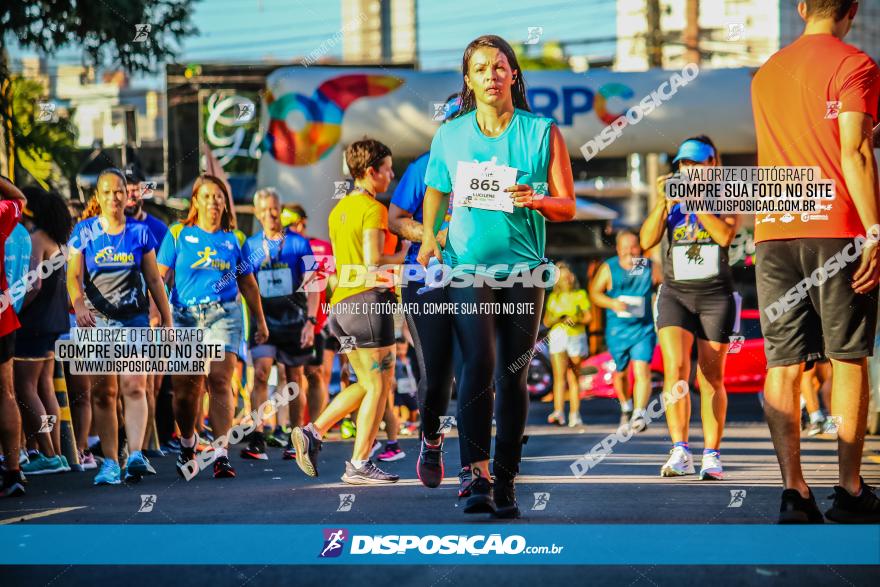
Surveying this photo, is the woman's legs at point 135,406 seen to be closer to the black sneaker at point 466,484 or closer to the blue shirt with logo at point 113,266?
the blue shirt with logo at point 113,266

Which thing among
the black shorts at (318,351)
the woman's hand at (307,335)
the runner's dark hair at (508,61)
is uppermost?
the runner's dark hair at (508,61)

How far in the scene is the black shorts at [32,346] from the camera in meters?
8.56

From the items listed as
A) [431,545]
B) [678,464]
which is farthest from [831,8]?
[678,464]

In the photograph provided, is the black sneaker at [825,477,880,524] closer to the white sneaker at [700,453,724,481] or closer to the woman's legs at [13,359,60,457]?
the white sneaker at [700,453,724,481]

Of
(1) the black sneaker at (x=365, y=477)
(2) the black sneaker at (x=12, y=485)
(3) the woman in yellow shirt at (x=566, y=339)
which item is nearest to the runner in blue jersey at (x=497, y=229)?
(1) the black sneaker at (x=365, y=477)

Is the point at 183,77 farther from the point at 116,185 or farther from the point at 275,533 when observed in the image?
the point at 275,533

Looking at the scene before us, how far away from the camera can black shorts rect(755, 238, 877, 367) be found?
207 inches

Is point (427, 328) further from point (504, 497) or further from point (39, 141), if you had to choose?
point (39, 141)

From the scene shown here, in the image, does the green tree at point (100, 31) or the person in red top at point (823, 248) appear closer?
the person in red top at point (823, 248)

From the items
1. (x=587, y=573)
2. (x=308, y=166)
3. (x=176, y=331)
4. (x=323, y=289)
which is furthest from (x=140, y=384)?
(x=308, y=166)

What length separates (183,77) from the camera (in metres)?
24.2

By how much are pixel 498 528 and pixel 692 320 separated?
3.24m

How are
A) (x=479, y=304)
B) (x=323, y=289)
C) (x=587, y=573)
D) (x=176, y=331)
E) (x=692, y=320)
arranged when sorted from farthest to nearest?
(x=323, y=289) < (x=176, y=331) < (x=692, y=320) < (x=479, y=304) < (x=587, y=573)

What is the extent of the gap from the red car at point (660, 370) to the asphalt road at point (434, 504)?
240 inches
